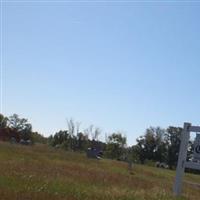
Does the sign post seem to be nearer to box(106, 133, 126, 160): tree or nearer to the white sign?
the white sign

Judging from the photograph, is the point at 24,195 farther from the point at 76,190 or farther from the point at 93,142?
the point at 93,142

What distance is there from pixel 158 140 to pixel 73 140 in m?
18.1

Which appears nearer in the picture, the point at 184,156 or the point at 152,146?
the point at 184,156

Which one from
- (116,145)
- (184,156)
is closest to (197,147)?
(184,156)

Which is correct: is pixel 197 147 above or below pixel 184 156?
above

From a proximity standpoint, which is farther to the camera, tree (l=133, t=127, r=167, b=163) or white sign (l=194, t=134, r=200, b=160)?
tree (l=133, t=127, r=167, b=163)

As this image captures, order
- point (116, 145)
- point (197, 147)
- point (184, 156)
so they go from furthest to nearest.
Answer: point (116, 145) < point (184, 156) < point (197, 147)

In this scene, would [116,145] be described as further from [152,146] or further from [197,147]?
[197,147]

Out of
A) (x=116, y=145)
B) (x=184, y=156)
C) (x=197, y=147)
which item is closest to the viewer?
(x=197, y=147)

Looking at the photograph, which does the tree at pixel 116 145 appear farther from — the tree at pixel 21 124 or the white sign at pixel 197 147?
the white sign at pixel 197 147

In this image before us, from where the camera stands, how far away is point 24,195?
9586mm

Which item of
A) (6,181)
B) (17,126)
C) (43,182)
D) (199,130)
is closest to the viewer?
(6,181)

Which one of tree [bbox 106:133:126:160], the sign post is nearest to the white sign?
the sign post

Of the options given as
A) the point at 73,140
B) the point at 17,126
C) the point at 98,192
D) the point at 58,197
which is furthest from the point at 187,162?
the point at 17,126
